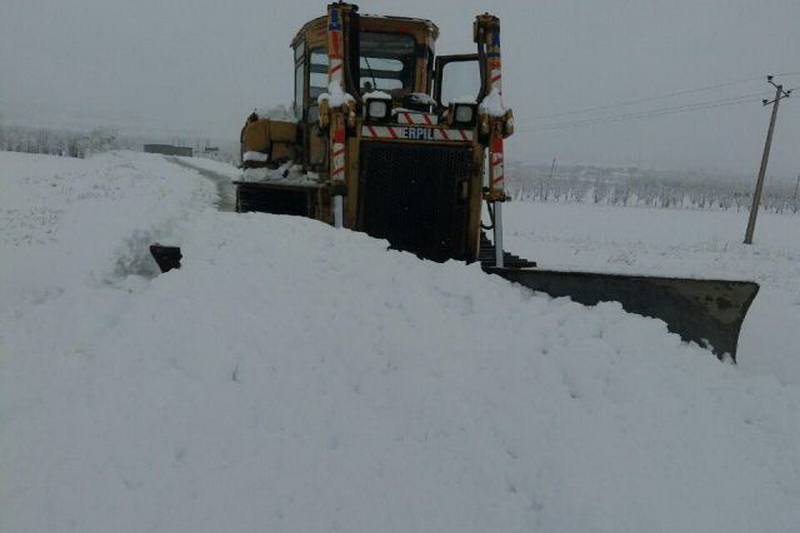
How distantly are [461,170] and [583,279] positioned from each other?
1592 millimetres

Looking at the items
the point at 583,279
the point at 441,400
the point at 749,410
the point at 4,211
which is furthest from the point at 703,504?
the point at 4,211

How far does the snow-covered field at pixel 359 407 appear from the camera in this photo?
255cm

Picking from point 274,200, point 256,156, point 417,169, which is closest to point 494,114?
point 417,169

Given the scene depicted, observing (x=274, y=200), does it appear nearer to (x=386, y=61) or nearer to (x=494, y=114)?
(x=386, y=61)

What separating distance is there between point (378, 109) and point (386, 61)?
129cm

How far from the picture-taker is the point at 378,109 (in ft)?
16.4

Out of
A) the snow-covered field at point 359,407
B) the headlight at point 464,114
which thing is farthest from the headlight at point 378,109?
the snow-covered field at point 359,407

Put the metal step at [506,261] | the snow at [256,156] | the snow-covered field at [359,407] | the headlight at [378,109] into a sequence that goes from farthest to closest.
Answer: the snow at [256,156] < the metal step at [506,261] < the headlight at [378,109] < the snow-covered field at [359,407]

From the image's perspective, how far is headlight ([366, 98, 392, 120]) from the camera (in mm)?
4957

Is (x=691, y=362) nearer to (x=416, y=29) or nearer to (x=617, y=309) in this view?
(x=617, y=309)

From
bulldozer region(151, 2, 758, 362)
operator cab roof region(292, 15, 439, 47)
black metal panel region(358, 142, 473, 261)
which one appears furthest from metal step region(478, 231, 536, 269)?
operator cab roof region(292, 15, 439, 47)

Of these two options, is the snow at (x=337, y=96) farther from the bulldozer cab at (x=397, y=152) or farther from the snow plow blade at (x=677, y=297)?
the snow plow blade at (x=677, y=297)

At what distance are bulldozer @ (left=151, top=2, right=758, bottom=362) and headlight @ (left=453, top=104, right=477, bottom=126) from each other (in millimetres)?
10

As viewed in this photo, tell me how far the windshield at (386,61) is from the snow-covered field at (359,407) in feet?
7.41
